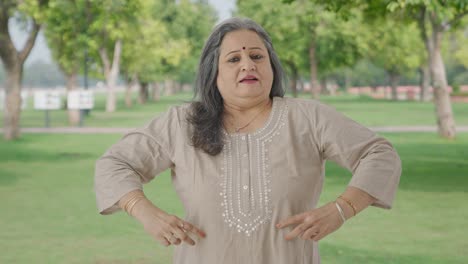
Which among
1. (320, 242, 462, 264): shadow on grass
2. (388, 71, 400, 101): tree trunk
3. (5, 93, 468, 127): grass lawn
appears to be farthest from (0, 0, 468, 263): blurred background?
(388, 71, 400, 101): tree trunk

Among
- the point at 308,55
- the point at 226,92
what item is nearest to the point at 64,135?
the point at 226,92

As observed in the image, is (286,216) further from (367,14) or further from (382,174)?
(367,14)

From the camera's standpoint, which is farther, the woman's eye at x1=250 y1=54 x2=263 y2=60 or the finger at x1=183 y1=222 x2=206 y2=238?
the woman's eye at x1=250 y1=54 x2=263 y2=60

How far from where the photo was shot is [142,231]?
8.93m

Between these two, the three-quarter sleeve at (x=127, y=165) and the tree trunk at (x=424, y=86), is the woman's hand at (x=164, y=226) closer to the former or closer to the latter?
the three-quarter sleeve at (x=127, y=165)

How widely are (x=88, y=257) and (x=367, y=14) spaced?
1671 cm

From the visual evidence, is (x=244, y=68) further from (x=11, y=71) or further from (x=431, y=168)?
(x=11, y=71)

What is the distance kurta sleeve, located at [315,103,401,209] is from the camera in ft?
9.73

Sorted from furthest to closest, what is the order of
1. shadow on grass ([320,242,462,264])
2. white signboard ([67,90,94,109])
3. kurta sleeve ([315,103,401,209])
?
white signboard ([67,90,94,109]), shadow on grass ([320,242,462,264]), kurta sleeve ([315,103,401,209])

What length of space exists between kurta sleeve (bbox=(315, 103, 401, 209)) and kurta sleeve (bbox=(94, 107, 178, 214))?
0.59m

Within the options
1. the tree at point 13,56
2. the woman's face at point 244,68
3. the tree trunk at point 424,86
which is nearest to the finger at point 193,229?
the woman's face at point 244,68

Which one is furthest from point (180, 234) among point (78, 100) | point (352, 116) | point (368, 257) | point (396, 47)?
point (396, 47)

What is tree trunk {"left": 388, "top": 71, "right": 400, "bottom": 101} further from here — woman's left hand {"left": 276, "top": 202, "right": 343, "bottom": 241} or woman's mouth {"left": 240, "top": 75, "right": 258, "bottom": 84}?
woman's left hand {"left": 276, "top": 202, "right": 343, "bottom": 241}

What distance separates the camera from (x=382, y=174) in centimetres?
297
